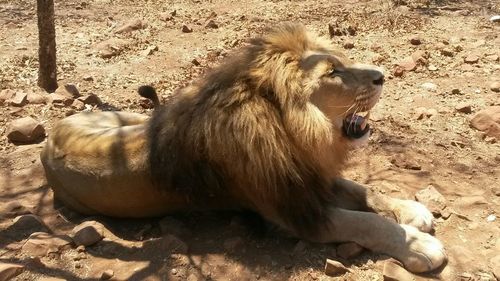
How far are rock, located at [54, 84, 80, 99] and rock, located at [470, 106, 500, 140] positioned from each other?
Result: 3.48 meters

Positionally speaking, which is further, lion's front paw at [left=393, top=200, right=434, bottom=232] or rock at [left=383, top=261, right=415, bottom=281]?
lion's front paw at [left=393, top=200, right=434, bottom=232]

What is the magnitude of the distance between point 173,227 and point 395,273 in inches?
49.9

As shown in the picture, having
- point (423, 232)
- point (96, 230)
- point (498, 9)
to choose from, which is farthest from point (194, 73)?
point (498, 9)

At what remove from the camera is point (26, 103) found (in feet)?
16.3

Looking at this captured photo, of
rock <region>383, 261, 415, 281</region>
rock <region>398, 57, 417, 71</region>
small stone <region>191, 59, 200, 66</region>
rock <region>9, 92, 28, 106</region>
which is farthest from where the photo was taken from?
small stone <region>191, 59, 200, 66</region>

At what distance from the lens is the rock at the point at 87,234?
3066mm

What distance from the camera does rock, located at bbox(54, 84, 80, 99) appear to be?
17.0ft

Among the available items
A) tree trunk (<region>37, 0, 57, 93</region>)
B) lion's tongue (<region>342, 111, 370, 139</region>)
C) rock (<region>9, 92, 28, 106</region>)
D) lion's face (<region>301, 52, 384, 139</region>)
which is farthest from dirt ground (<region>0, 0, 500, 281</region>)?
lion's face (<region>301, 52, 384, 139</region>)

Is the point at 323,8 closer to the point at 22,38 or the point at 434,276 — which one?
the point at 22,38

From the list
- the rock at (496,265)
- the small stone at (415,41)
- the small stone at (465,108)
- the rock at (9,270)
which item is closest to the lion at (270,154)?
the rock at (496,265)

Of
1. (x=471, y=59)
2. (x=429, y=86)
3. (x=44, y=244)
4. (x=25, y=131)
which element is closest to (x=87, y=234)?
(x=44, y=244)

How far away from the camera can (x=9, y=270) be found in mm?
2756

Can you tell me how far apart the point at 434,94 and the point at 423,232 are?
2260 mm

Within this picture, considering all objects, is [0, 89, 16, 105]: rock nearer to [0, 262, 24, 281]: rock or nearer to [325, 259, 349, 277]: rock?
[0, 262, 24, 281]: rock
